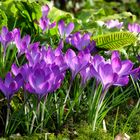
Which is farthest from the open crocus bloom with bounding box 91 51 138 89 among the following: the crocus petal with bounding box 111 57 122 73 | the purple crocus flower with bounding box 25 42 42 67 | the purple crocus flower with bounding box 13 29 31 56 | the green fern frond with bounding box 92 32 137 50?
the green fern frond with bounding box 92 32 137 50

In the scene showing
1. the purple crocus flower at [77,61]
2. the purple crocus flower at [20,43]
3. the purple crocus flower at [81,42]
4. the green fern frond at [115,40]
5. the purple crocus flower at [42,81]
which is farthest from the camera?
the green fern frond at [115,40]

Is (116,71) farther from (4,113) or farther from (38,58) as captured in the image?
(4,113)

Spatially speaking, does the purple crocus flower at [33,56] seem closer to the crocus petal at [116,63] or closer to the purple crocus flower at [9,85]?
the purple crocus flower at [9,85]

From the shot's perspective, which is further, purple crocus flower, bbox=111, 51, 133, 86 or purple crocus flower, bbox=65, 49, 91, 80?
purple crocus flower, bbox=65, 49, 91, 80

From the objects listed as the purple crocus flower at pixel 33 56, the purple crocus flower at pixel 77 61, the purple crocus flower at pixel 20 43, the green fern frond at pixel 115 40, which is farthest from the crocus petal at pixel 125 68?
the green fern frond at pixel 115 40

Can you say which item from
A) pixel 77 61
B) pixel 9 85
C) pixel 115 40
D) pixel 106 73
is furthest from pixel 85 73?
pixel 115 40

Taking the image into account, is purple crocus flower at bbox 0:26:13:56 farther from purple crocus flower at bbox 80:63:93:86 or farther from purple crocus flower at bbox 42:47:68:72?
purple crocus flower at bbox 80:63:93:86

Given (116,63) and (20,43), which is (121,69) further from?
(20,43)

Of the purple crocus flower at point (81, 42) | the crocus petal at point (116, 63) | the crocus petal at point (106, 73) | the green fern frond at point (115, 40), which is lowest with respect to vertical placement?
the green fern frond at point (115, 40)

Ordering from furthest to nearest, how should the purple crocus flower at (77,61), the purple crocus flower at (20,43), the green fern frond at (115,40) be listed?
the green fern frond at (115,40), the purple crocus flower at (20,43), the purple crocus flower at (77,61)
